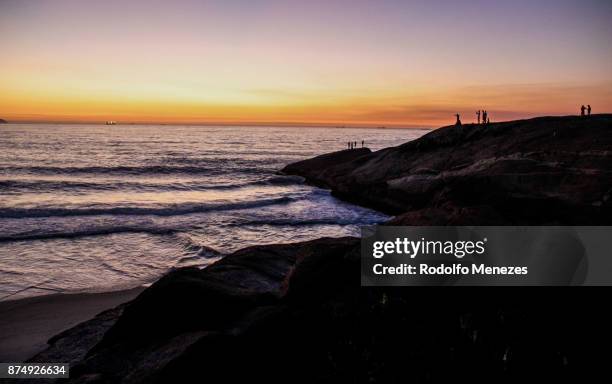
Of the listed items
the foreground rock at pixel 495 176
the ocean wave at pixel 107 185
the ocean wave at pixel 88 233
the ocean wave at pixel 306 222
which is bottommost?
the ocean wave at pixel 306 222

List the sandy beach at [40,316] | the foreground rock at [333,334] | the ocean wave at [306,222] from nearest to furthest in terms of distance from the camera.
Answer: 1. the foreground rock at [333,334]
2. the sandy beach at [40,316]
3. the ocean wave at [306,222]

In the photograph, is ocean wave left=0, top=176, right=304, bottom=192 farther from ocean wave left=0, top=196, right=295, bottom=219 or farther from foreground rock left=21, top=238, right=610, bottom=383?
foreground rock left=21, top=238, right=610, bottom=383

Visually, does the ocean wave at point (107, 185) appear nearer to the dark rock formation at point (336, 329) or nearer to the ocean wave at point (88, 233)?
the ocean wave at point (88, 233)

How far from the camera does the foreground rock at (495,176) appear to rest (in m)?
8.52

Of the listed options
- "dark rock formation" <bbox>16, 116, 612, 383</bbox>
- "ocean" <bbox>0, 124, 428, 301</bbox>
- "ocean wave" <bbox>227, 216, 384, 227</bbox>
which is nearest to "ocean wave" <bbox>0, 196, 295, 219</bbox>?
Result: "ocean" <bbox>0, 124, 428, 301</bbox>

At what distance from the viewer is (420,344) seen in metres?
5.11

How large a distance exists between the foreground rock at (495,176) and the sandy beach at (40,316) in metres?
7.65

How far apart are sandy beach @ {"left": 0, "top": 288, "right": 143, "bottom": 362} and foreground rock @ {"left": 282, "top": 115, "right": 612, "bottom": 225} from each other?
7651 mm

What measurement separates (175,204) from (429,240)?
72.2ft

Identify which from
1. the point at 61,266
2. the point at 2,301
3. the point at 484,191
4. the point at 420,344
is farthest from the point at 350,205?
the point at 420,344

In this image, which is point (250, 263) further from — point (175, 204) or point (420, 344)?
point (175, 204)

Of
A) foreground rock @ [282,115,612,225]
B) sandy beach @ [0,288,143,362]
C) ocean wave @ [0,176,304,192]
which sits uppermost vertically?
foreground rock @ [282,115,612,225]

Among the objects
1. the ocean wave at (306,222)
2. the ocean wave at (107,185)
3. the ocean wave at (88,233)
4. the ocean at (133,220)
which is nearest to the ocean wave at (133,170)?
the ocean at (133,220)

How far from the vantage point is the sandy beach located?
7812 millimetres
